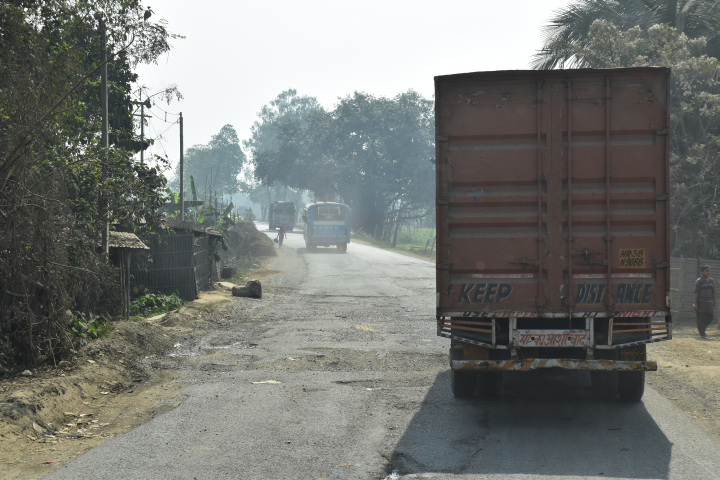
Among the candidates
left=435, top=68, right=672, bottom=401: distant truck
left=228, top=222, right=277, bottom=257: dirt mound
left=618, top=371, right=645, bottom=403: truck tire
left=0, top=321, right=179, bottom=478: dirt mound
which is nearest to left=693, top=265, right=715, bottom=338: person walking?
left=618, top=371, right=645, bottom=403: truck tire

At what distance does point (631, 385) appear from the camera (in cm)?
737

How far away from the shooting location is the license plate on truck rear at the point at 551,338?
6.77 m

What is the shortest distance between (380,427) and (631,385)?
2.88 m

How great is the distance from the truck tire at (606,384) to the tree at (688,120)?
10.0m

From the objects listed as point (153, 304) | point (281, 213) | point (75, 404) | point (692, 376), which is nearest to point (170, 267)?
point (153, 304)

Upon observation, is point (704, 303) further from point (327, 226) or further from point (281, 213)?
point (281, 213)

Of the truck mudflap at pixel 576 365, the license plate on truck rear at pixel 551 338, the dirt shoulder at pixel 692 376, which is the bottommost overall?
the dirt shoulder at pixel 692 376

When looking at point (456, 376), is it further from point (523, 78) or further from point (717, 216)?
point (717, 216)

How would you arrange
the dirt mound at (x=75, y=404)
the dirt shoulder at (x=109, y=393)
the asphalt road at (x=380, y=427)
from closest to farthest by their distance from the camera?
1. the asphalt road at (x=380, y=427)
2. the dirt mound at (x=75, y=404)
3. the dirt shoulder at (x=109, y=393)

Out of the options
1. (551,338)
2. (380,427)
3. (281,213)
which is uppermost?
(281,213)

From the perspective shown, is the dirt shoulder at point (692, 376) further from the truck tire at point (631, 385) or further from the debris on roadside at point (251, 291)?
the debris on roadside at point (251, 291)

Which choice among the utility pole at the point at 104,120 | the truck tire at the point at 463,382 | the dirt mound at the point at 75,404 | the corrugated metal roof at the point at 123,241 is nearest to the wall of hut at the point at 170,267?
the corrugated metal roof at the point at 123,241

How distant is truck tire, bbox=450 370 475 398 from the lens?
7.56 metres

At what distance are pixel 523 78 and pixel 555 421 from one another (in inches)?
136
